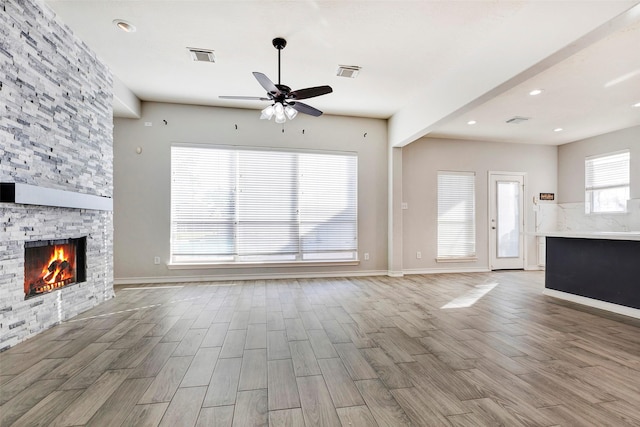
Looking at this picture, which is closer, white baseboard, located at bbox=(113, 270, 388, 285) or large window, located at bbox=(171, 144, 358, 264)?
white baseboard, located at bbox=(113, 270, 388, 285)

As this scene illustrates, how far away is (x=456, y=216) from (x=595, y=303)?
3.03 m

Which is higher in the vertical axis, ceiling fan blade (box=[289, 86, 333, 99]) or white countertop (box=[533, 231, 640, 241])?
ceiling fan blade (box=[289, 86, 333, 99])

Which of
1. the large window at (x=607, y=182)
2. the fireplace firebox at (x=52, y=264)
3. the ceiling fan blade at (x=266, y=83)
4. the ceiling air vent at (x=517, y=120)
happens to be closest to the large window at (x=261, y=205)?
the fireplace firebox at (x=52, y=264)

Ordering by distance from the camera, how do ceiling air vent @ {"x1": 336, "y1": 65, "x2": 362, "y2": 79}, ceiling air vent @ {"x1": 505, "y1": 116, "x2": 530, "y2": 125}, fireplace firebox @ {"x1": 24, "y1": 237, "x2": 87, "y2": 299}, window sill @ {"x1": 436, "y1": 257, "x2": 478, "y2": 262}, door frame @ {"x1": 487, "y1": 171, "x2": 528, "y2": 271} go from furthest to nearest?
door frame @ {"x1": 487, "y1": 171, "x2": 528, "y2": 271} → window sill @ {"x1": 436, "y1": 257, "x2": 478, "y2": 262} → ceiling air vent @ {"x1": 505, "y1": 116, "x2": 530, "y2": 125} → ceiling air vent @ {"x1": 336, "y1": 65, "x2": 362, "y2": 79} → fireplace firebox @ {"x1": 24, "y1": 237, "x2": 87, "y2": 299}

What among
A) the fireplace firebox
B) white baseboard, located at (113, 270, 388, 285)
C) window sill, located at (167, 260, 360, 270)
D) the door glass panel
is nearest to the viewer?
the fireplace firebox

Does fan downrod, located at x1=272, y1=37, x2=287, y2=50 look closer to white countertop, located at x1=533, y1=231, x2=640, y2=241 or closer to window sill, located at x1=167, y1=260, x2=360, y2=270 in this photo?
window sill, located at x1=167, y1=260, x2=360, y2=270

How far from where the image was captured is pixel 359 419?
1652 millimetres

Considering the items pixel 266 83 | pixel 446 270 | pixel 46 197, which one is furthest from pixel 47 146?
pixel 446 270

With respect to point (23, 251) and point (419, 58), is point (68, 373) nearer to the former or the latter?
point (23, 251)

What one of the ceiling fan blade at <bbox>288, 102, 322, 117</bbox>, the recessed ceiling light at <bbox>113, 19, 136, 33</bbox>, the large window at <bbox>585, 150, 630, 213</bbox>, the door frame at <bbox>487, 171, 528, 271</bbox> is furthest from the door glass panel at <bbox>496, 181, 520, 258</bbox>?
the recessed ceiling light at <bbox>113, 19, 136, 33</bbox>

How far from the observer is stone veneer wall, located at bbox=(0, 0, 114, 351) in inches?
102

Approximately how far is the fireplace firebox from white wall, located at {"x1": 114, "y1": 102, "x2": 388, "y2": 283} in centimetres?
158

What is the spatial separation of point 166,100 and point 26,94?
2.64m

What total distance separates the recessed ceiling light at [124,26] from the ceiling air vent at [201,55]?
0.58 m
